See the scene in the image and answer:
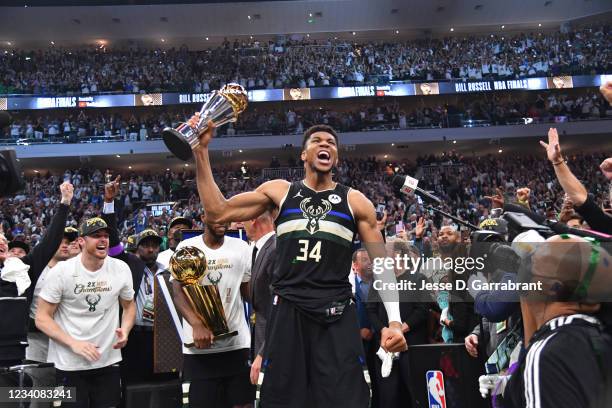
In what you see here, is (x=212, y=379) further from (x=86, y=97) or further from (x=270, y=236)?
(x=86, y=97)

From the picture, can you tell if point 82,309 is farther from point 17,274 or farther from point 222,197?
point 222,197

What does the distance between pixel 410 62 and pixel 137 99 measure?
16.4 m

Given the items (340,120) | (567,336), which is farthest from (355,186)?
(567,336)

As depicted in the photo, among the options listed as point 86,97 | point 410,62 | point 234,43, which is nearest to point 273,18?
point 234,43

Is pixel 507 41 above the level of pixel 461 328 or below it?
above

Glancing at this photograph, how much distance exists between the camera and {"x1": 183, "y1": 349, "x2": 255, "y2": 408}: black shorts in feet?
11.7

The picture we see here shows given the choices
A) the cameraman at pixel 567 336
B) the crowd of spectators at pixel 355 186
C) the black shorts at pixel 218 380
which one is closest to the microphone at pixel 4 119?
the black shorts at pixel 218 380

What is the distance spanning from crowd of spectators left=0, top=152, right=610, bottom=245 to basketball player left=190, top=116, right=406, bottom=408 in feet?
48.2

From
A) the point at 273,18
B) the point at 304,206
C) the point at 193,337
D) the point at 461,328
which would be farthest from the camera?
the point at 273,18

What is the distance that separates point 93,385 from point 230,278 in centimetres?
132

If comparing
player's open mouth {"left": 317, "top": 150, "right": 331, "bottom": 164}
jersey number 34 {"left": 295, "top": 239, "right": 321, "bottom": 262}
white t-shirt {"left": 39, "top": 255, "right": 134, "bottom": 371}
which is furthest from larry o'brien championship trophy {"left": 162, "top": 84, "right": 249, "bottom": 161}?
white t-shirt {"left": 39, "top": 255, "right": 134, "bottom": 371}

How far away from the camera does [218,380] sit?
3662 millimetres

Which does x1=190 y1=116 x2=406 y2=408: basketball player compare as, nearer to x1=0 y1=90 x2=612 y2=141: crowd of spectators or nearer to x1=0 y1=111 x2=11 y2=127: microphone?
x1=0 y1=111 x2=11 y2=127: microphone

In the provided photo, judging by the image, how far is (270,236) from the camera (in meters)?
3.64
